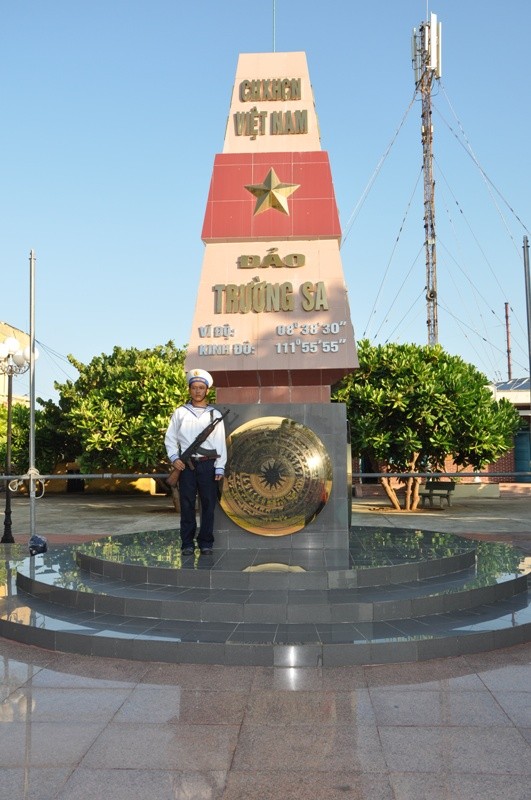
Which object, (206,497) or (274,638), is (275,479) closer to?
(206,497)

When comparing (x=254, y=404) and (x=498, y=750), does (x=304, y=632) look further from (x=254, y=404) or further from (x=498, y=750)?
(x=254, y=404)

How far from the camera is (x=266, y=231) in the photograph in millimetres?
8695

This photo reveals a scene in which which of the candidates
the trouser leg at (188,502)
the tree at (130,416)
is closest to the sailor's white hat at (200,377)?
the trouser leg at (188,502)

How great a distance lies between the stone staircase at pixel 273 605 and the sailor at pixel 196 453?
583mm

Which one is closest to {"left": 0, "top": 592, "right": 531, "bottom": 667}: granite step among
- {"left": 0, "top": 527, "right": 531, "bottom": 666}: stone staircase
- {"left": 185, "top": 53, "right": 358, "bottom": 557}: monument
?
{"left": 0, "top": 527, "right": 531, "bottom": 666}: stone staircase

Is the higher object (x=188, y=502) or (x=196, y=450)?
(x=196, y=450)

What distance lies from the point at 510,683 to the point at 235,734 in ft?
6.57

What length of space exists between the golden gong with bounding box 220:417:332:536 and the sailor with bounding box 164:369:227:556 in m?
0.42

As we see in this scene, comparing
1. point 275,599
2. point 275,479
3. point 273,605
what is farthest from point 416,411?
point 273,605

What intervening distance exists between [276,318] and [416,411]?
40.6 feet

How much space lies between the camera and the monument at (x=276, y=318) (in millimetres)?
8109

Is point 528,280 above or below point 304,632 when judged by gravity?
above

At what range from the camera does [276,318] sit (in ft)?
28.0

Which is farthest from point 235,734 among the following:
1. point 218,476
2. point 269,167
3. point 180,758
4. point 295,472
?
point 269,167
